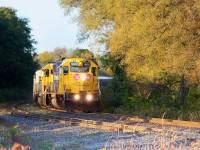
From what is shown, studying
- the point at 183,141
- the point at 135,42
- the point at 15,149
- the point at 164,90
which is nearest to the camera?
the point at 15,149

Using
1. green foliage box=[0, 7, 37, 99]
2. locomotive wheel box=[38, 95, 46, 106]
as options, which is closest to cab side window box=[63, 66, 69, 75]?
locomotive wheel box=[38, 95, 46, 106]

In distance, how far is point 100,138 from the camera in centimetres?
1266

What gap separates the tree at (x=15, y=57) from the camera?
50.6m

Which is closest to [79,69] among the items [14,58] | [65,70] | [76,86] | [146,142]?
[65,70]

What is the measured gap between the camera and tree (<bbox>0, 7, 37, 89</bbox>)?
166 feet

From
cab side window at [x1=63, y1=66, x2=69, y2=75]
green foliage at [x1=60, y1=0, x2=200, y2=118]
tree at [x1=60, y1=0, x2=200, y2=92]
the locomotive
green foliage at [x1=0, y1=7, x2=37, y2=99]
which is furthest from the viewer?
green foliage at [x1=0, y1=7, x2=37, y2=99]

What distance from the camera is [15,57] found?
52656 millimetres

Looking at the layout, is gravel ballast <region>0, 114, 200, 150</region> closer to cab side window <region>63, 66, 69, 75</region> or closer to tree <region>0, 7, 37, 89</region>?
cab side window <region>63, 66, 69, 75</region>

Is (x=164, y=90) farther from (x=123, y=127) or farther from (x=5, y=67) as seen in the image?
(x=5, y=67)

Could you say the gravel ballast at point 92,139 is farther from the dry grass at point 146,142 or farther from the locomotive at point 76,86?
the locomotive at point 76,86

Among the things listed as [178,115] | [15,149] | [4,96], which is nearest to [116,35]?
[178,115]

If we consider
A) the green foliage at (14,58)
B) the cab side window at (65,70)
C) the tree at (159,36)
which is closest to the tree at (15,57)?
the green foliage at (14,58)

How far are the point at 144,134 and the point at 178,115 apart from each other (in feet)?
28.2

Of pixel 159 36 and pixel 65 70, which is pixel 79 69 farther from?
pixel 159 36
